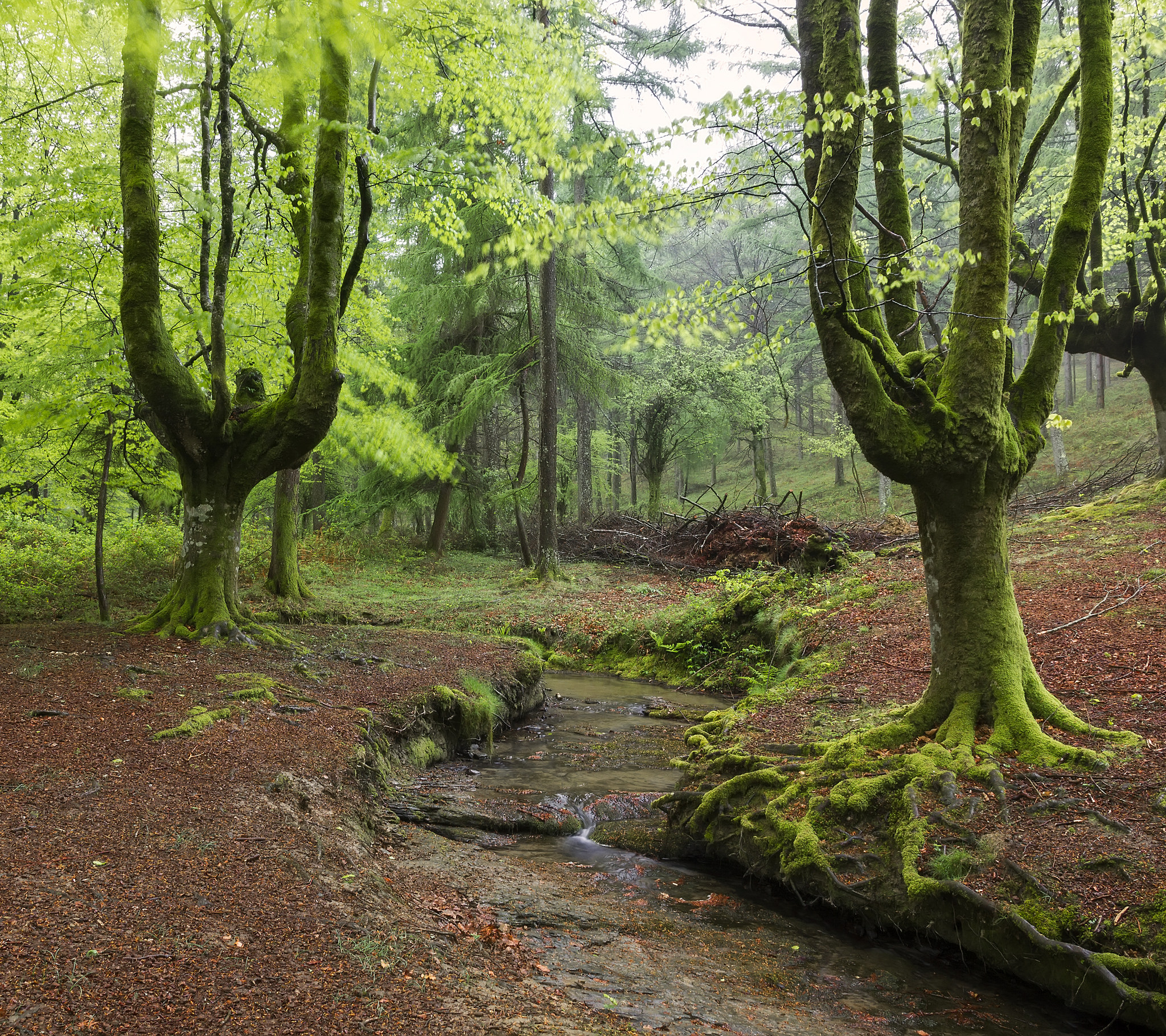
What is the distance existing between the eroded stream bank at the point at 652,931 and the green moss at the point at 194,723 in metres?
1.42

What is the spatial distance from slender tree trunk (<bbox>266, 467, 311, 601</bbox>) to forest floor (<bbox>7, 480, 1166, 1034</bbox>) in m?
3.86

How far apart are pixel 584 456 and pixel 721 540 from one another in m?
12.1

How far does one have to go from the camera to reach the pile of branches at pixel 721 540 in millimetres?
14312

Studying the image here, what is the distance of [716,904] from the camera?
4.62 m

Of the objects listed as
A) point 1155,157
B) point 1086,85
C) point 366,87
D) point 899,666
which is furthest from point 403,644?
point 1155,157

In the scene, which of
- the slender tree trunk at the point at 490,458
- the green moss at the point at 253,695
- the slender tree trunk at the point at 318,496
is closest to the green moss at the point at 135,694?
the green moss at the point at 253,695

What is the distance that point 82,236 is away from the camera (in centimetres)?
989

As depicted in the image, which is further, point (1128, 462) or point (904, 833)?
point (1128, 462)

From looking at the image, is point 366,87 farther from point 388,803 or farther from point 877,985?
point 877,985

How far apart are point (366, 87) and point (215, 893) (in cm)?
1006

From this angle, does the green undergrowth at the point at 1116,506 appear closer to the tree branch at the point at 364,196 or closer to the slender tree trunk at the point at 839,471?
the tree branch at the point at 364,196

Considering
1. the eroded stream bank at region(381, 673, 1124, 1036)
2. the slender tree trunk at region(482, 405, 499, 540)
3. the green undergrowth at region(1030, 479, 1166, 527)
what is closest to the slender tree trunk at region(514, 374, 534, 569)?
the slender tree trunk at region(482, 405, 499, 540)

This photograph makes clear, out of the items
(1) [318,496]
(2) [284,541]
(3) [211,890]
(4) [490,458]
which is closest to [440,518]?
(4) [490,458]

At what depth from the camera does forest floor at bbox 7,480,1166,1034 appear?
2.53m
